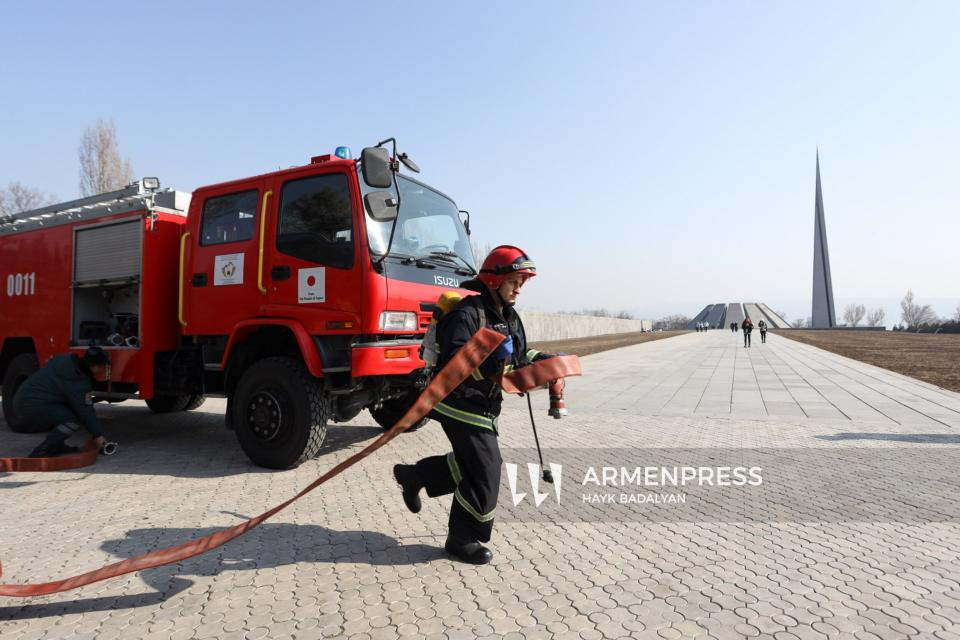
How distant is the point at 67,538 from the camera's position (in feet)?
11.7

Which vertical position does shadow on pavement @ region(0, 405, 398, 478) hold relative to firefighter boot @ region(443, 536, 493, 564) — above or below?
below

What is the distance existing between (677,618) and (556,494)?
6.25ft

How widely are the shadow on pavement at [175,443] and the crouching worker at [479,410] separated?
2.74 m

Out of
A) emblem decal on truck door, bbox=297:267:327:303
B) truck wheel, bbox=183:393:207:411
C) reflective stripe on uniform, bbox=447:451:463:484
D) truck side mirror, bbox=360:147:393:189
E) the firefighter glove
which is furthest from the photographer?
truck wheel, bbox=183:393:207:411


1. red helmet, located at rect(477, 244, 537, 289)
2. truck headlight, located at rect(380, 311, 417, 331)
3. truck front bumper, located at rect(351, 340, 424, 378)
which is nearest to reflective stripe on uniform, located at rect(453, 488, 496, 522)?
red helmet, located at rect(477, 244, 537, 289)

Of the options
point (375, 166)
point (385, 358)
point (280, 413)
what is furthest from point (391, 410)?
point (375, 166)

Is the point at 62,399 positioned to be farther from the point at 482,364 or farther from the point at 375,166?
the point at 482,364

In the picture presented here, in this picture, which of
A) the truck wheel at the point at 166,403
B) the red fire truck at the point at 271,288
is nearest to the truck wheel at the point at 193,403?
the truck wheel at the point at 166,403

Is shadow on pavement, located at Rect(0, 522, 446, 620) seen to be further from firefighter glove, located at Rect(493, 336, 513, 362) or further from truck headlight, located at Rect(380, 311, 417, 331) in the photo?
truck headlight, located at Rect(380, 311, 417, 331)

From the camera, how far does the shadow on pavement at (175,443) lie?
17.5 ft

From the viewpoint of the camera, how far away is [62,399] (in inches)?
225

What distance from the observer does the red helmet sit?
123 inches

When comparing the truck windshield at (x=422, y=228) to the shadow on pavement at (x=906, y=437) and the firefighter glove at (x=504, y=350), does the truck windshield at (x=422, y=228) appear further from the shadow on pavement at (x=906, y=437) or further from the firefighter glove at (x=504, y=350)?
the shadow on pavement at (x=906, y=437)

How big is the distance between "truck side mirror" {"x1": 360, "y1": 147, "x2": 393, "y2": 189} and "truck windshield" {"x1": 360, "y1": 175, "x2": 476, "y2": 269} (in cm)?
46
